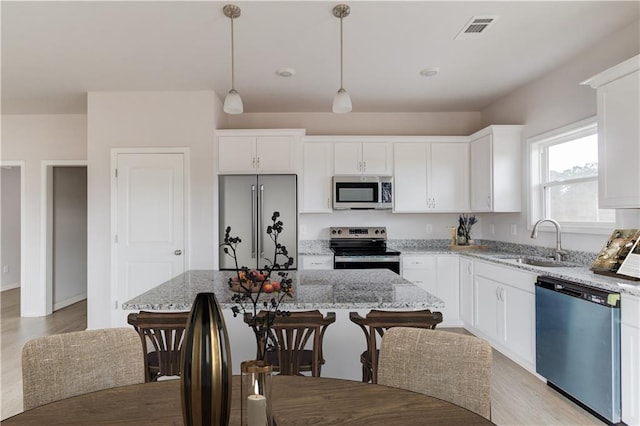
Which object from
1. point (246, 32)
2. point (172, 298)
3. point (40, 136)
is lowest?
point (172, 298)

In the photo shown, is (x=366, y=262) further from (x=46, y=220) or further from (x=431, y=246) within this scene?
(x=46, y=220)

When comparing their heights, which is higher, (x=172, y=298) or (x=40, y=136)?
(x=40, y=136)

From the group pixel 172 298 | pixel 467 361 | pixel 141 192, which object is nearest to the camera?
pixel 467 361

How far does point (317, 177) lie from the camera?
468 centimetres

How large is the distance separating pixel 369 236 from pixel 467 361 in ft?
12.2

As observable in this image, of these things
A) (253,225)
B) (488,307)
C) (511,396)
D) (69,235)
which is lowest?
(511,396)

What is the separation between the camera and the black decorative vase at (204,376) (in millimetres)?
799

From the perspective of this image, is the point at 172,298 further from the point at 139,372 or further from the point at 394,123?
the point at 394,123

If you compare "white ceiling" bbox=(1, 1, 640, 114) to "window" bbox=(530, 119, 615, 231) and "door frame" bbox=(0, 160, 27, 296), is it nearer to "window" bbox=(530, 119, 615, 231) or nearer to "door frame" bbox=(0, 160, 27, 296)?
"window" bbox=(530, 119, 615, 231)

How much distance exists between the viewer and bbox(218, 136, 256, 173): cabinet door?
4391 millimetres

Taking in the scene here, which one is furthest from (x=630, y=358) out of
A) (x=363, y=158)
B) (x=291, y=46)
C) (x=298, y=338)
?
(x=363, y=158)

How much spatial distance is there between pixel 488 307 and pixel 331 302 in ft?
7.99

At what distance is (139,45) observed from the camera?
3062 mm

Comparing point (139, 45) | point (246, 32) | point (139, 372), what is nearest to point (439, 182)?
point (246, 32)
